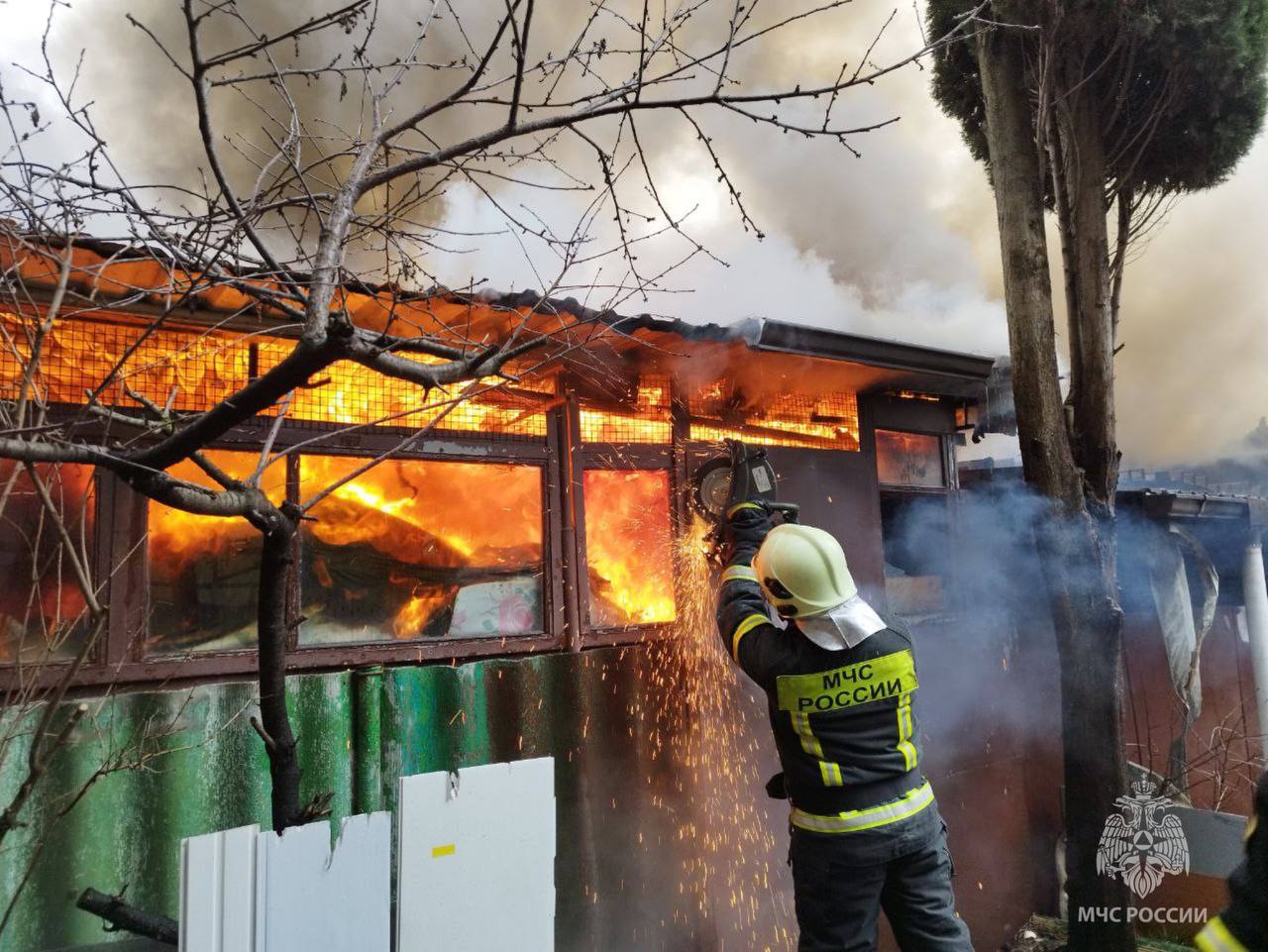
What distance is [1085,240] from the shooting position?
643 cm

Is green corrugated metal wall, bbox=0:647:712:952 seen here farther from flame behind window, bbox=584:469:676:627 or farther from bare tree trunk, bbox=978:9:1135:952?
bare tree trunk, bbox=978:9:1135:952

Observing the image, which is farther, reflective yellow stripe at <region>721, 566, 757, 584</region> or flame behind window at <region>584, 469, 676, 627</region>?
flame behind window at <region>584, 469, 676, 627</region>

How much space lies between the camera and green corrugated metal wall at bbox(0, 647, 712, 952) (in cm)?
409

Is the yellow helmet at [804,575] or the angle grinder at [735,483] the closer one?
the yellow helmet at [804,575]

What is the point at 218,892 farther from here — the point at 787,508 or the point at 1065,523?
the point at 1065,523

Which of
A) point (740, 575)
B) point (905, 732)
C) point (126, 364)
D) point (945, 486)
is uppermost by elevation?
point (126, 364)

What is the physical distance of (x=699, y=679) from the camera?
6371 millimetres

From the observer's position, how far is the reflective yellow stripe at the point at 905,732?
401cm

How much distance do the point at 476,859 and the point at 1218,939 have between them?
2610 mm

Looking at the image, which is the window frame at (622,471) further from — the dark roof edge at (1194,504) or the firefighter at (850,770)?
the dark roof edge at (1194,504)

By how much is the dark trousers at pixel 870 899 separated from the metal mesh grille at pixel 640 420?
3321 mm

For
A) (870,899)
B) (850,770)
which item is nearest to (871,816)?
(850,770)

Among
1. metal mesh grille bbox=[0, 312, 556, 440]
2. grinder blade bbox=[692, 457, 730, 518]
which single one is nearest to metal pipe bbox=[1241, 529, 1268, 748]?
grinder blade bbox=[692, 457, 730, 518]

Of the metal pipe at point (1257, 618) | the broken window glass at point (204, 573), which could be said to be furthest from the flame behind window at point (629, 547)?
the metal pipe at point (1257, 618)
